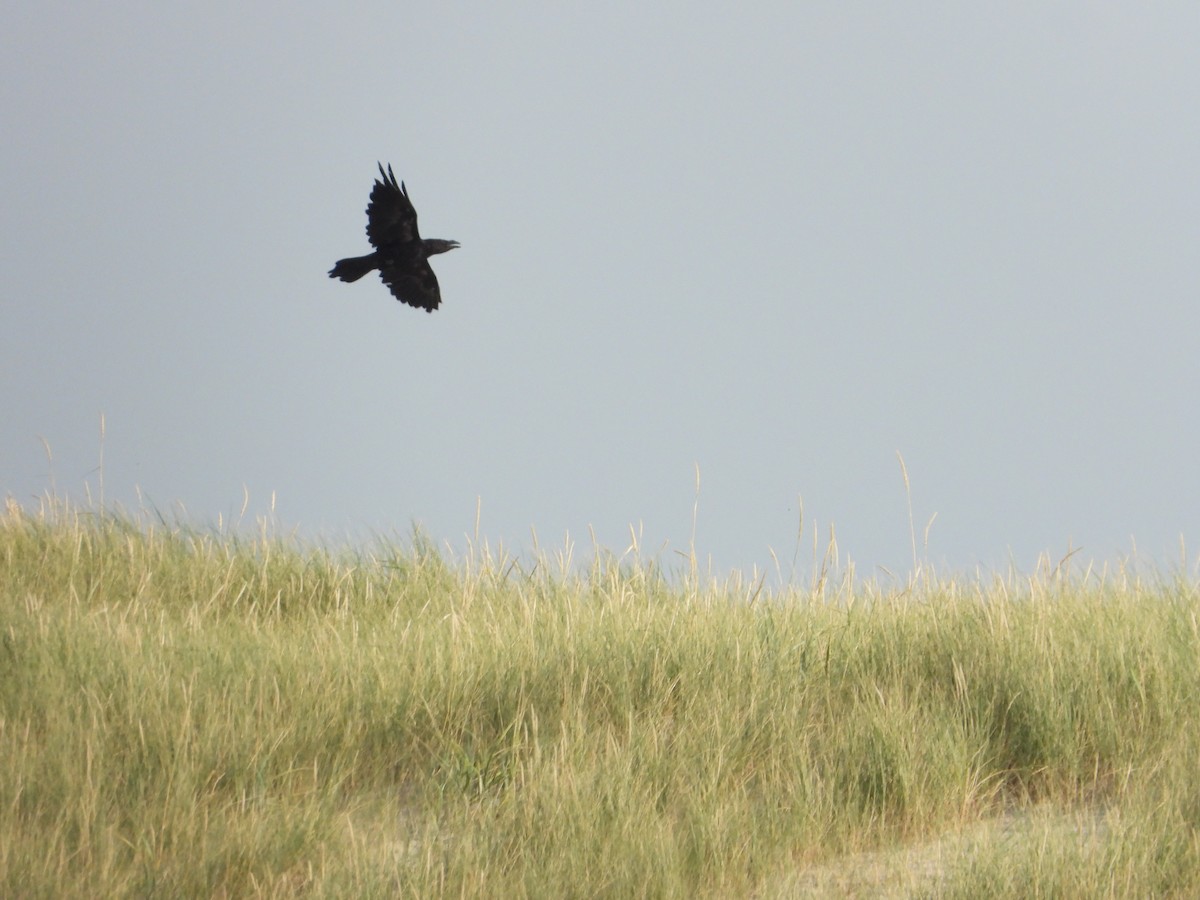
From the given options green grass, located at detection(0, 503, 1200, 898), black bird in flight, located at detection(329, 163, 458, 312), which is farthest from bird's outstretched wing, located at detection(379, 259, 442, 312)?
green grass, located at detection(0, 503, 1200, 898)

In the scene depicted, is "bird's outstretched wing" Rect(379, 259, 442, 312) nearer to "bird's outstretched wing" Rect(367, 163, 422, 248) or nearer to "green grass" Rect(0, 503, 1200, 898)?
"bird's outstretched wing" Rect(367, 163, 422, 248)

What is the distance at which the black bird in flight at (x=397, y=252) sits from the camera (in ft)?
21.7

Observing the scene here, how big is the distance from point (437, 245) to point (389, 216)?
0.53m

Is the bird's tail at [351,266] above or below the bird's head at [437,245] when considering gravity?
below

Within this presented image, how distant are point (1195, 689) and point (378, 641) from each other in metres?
2.84

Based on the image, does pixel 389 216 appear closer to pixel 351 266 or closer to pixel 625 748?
pixel 351 266

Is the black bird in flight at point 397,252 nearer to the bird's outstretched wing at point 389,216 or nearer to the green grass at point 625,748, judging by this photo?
the bird's outstretched wing at point 389,216

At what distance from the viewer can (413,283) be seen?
7.04 metres

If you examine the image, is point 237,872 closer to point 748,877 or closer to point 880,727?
point 748,877

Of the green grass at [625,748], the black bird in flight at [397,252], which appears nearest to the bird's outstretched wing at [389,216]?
the black bird in flight at [397,252]

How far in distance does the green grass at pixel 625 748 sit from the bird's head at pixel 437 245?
290cm

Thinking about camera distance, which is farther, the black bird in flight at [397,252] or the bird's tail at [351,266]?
the bird's tail at [351,266]

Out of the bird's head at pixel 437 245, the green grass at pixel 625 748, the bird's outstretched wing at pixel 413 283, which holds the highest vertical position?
the bird's head at pixel 437 245

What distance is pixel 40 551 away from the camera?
583 cm
